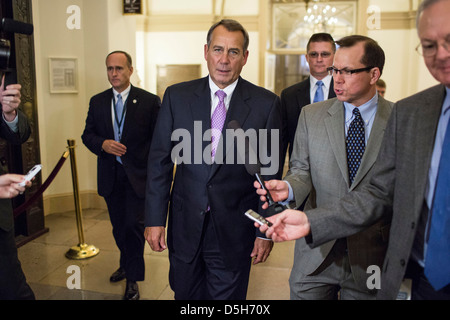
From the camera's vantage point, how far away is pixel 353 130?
214cm

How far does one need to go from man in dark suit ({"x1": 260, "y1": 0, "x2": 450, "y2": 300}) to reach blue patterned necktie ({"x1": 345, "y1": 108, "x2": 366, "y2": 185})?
0.44 metres

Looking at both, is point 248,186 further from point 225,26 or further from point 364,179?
A: point 225,26

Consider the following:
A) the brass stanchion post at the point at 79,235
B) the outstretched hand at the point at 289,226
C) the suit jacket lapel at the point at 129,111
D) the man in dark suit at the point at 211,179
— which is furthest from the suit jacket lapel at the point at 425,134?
the brass stanchion post at the point at 79,235

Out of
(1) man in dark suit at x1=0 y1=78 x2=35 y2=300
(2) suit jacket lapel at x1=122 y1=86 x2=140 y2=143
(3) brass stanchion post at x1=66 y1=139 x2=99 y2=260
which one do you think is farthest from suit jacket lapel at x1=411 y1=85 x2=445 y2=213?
(3) brass stanchion post at x1=66 y1=139 x2=99 y2=260

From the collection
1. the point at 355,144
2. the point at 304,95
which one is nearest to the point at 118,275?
the point at 304,95

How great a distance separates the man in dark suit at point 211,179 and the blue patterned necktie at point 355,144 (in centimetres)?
46

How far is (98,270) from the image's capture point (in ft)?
14.0

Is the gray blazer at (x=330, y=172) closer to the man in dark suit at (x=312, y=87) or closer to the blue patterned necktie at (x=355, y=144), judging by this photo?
the blue patterned necktie at (x=355, y=144)

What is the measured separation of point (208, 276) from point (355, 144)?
1.17 metres

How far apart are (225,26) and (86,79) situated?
13.9ft

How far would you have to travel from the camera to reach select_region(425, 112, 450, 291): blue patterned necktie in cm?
138

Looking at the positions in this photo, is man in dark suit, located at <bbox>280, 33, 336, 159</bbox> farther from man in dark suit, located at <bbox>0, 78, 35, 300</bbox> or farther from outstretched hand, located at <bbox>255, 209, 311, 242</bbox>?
man in dark suit, located at <bbox>0, 78, 35, 300</bbox>

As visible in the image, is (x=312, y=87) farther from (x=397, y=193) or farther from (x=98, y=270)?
(x=98, y=270)
